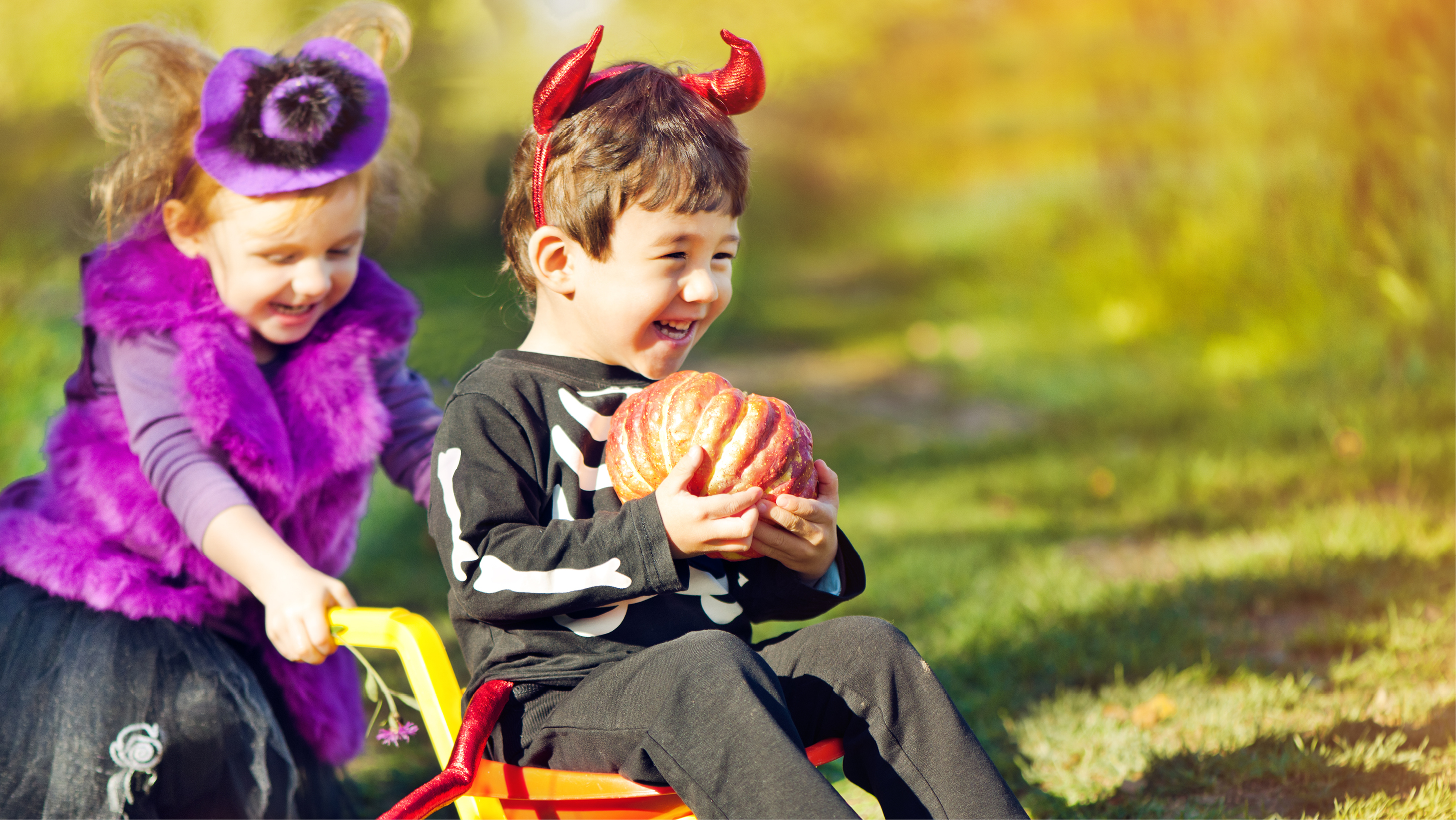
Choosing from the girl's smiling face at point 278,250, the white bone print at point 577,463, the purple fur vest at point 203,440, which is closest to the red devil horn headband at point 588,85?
the white bone print at point 577,463

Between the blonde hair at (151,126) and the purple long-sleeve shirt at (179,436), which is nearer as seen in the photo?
the purple long-sleeve shirt at (179,436)

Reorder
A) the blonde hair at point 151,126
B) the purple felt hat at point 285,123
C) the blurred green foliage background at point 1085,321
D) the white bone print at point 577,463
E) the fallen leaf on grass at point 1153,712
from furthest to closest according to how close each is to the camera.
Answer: the blurred green foliage background at point 1085,321, the fallen leaf on grass at point 1153,712, the blonde hair at point 151,126, the purple felt hat at point 285,123, the white bone print at point 577,463

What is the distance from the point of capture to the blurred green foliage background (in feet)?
11.6

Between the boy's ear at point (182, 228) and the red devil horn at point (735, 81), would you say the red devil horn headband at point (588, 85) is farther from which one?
the boy's ear at point (182, 228)

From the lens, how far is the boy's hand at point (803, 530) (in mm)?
1820

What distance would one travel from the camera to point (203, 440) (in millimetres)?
2244

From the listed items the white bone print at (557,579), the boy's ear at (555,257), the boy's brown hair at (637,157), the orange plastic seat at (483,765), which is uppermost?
the boy's brown hair at (637,157)

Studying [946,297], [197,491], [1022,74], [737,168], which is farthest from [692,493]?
[1022,74]

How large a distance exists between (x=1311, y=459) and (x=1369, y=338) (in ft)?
4.07

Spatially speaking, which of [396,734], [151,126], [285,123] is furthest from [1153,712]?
[151,126]

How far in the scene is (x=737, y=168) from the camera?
6.68ft

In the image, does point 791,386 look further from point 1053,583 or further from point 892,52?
point 892,52

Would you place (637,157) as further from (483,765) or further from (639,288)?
Result: (483,765)

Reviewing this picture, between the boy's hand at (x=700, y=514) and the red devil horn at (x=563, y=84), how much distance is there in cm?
66
